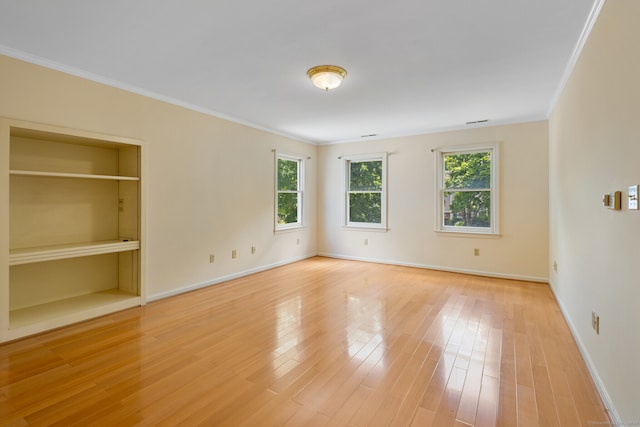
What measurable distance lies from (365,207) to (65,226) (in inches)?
189

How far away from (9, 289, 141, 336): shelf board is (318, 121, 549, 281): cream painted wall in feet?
13.6

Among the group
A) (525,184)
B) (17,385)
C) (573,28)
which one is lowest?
(17,385)

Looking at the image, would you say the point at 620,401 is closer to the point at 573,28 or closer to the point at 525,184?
the point at 573,28

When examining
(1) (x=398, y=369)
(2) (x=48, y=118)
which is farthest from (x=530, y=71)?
(2) (x=48, y=118)

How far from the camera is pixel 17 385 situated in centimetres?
206

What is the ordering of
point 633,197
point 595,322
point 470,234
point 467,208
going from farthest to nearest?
point 467,208 < point 470,234 < point 595,322 < point 633,197

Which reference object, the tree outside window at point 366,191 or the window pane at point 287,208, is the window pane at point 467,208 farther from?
the window pane at point 287,208

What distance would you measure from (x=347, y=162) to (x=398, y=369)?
485cm

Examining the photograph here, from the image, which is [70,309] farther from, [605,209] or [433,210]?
[433,210]

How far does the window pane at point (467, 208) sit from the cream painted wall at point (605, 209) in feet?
7.08

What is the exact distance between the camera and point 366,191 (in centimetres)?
638

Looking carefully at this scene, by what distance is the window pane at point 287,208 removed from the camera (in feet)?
19.7

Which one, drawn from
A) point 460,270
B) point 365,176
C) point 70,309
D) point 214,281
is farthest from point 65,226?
point 460,270

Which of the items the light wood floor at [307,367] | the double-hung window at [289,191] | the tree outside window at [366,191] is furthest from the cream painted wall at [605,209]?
the double-hung window at [289,191]
